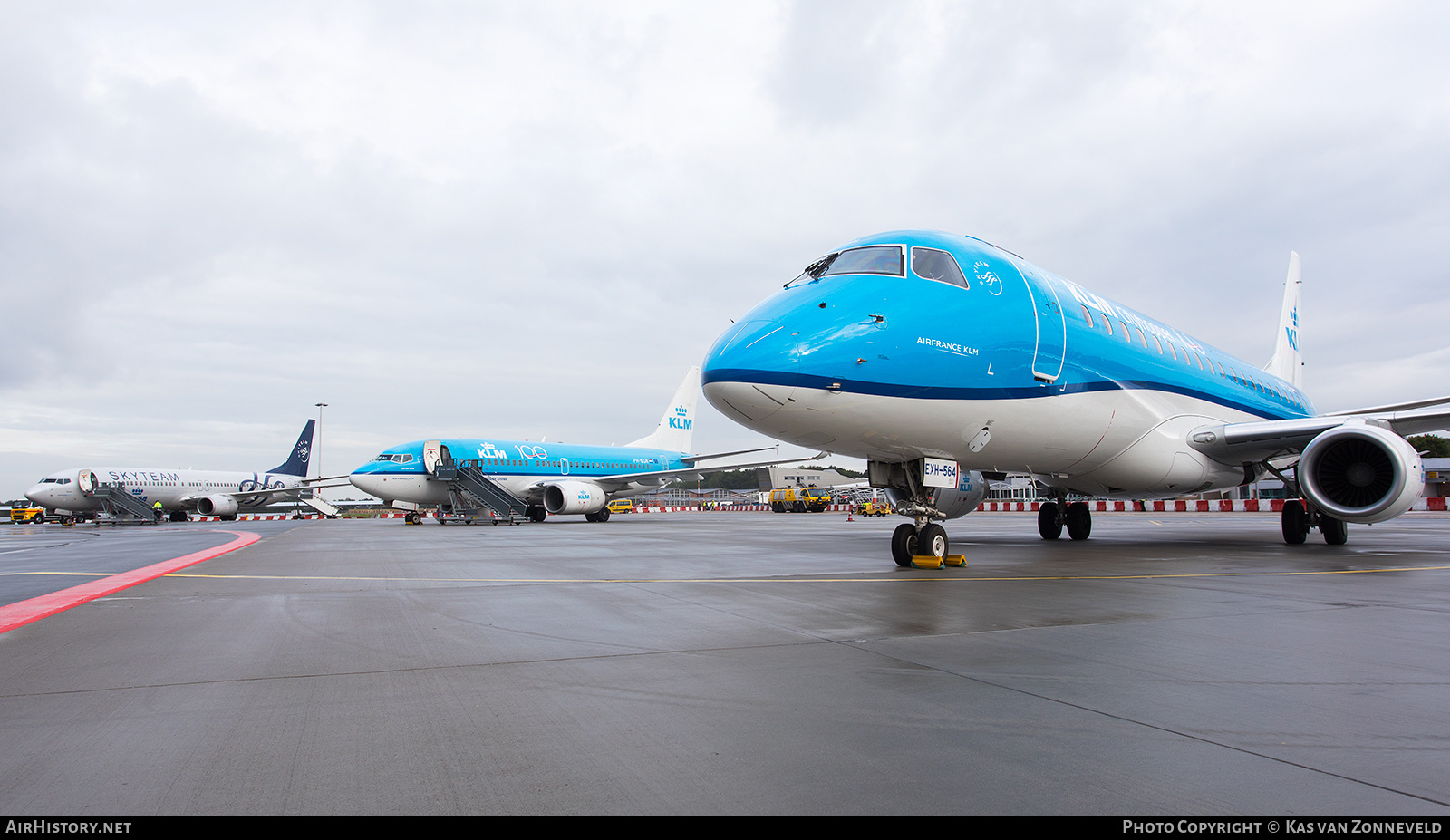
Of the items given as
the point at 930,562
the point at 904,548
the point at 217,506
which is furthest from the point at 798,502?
the point at 930,562

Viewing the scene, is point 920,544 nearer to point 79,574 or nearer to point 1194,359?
point 1194,359

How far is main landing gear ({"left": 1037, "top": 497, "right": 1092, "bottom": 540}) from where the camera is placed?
14805 millimetres

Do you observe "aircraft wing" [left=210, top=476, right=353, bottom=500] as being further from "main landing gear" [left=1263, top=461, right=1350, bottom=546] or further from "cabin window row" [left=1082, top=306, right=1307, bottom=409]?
"main landing gear" [left=1263, top=461, right=1350, bottom=546]

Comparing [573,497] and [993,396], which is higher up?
[993,396]

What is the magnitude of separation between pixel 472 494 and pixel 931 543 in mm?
23403

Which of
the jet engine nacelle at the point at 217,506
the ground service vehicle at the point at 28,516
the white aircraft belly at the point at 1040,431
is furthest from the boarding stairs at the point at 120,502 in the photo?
the white aircraft belly at the point at 1040,431

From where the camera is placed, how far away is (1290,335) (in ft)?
64.1

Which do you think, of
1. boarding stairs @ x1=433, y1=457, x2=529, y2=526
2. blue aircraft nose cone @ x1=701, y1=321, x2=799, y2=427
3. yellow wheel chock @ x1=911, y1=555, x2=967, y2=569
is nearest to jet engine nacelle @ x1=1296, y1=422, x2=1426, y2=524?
yellow wheel chock @ x1=911, y1=555, x2=967, y2=569

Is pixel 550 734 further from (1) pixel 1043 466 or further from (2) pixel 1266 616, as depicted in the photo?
(1) pixel 1043 466

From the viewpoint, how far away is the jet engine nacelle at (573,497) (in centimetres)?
3020

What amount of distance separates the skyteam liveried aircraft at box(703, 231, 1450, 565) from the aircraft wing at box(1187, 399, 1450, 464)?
0.03 metres

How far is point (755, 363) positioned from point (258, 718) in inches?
196

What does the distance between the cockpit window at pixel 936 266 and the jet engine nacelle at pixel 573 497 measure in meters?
23.9

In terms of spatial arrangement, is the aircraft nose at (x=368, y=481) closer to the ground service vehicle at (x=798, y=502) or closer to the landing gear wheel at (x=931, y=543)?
the landing gear wheel at (x=931, y=543)
